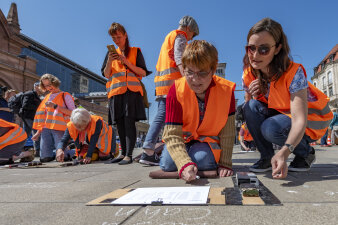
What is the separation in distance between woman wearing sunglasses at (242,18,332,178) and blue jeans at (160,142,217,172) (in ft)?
1.44

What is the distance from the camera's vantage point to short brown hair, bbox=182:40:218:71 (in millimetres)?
1899

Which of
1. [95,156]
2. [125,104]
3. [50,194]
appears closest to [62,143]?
[95,156]

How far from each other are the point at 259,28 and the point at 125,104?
2.25 metres

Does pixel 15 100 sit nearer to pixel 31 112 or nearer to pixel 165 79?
pixel 31 112

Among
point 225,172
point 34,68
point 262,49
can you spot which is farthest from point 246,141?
point 34,68

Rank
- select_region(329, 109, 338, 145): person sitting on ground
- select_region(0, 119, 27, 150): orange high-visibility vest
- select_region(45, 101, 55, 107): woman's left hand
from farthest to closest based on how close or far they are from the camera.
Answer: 1. select_region(329, 109, 338, 145): person sitting on ground
2. select_region(45, 101, 55, 107): woman's left hand
3. select_region(0, 119, 27, 150): orange high-visibility vest

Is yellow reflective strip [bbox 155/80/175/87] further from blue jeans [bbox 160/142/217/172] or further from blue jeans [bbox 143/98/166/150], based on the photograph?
blue jeans [bbox 160/142/217/172]

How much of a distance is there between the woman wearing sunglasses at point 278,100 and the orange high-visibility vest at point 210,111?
10.1 inches

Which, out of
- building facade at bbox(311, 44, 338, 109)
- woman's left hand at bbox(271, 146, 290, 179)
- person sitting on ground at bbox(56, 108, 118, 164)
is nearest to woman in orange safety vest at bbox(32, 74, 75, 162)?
person sitting on ground at bbox(56, 108, 118, 164)

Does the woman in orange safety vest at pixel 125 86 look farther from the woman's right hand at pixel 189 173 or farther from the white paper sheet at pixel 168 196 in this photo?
the white paper sheet at pixel 168 196

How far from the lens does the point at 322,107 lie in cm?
212

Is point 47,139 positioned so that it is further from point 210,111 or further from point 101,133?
point 210,111

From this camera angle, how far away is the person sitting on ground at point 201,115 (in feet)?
6.41

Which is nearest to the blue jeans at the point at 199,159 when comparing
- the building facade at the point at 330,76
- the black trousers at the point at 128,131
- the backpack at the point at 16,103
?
the black trousers at the point at 128,131
